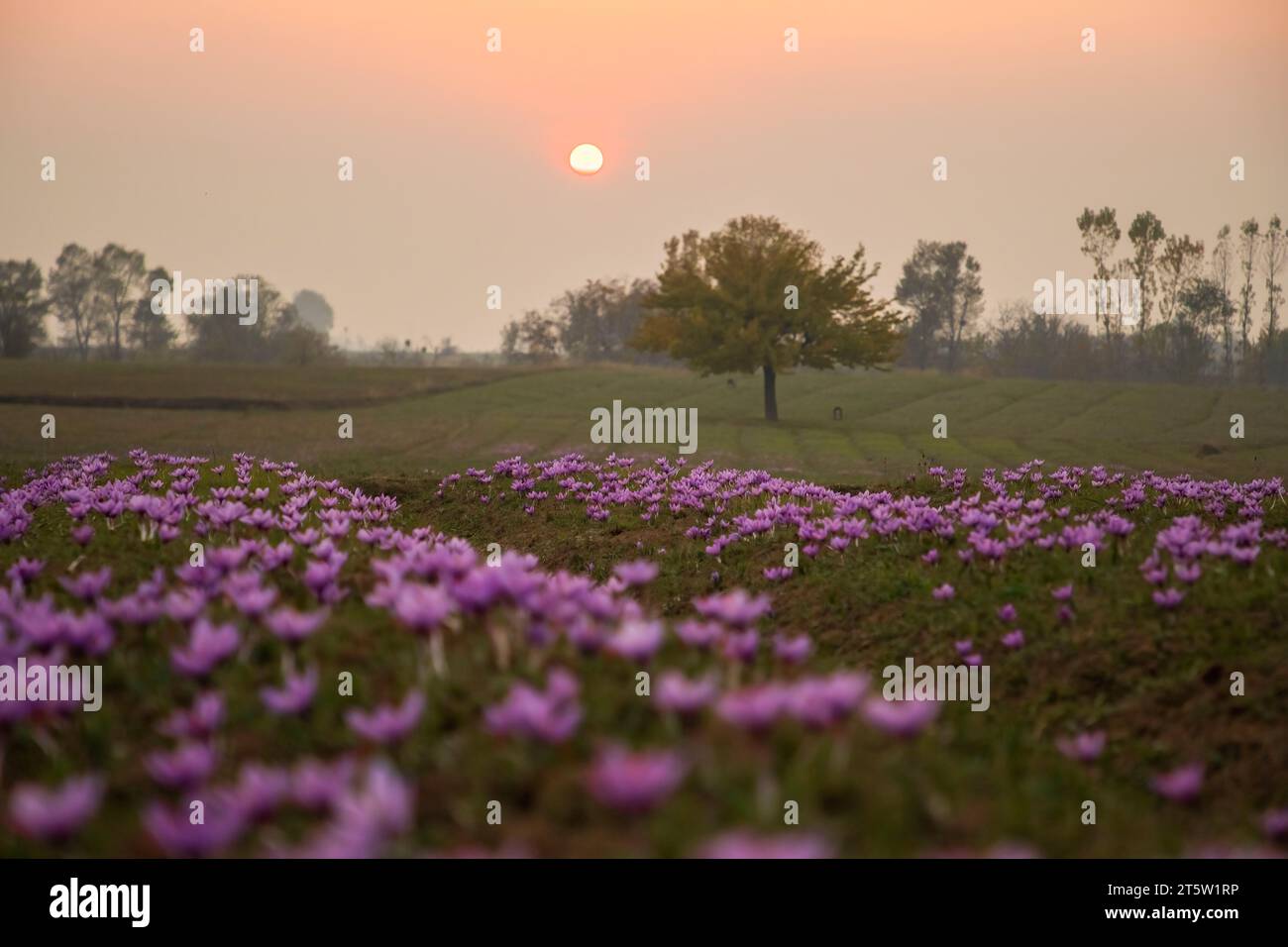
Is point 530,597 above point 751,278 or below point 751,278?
below

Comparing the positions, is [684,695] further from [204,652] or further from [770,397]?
[770,397]

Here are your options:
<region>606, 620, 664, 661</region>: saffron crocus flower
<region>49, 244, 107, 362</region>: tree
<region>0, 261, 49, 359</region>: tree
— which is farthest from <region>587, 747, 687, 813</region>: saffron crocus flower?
<region>49, 244, 107, 362</region>: tree

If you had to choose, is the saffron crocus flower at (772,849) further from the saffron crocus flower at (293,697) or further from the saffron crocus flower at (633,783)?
the saffron crocus flower at (293,697)

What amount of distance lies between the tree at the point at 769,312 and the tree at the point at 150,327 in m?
96.4

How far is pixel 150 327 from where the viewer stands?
129500 mm

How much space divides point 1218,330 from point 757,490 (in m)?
92.6

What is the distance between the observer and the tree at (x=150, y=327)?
416 ft

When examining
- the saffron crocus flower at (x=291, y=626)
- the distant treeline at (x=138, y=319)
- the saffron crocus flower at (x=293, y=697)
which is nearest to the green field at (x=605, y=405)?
the saffron crocus flower at (x=291, y=626)

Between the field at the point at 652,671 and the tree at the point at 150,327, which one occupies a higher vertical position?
the tree at the point at 150,327

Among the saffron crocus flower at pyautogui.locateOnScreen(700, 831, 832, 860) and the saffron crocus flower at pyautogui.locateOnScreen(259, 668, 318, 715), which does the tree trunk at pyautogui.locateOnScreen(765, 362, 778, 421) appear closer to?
the saffron crocus flower at pyautogui.locateOnScreen(259, 668, 318, 715)

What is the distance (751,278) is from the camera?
171 feet

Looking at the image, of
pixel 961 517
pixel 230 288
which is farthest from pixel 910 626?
pixel 230 288

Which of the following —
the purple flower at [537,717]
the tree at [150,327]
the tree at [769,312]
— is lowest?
the purple flower at [537,717]
